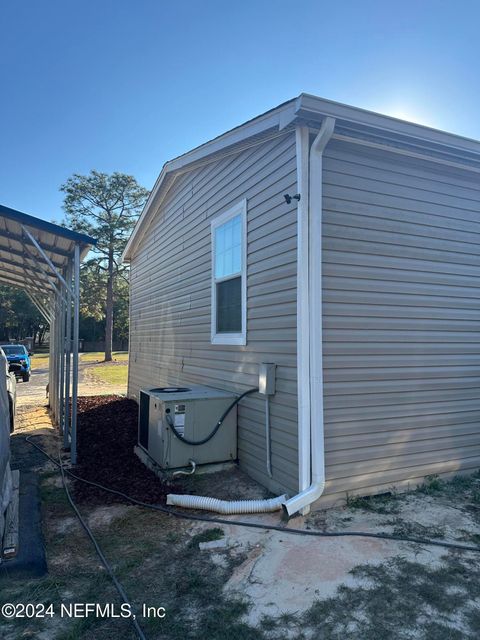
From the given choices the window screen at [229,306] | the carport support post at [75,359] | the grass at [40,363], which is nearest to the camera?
the window screen at [229,306]

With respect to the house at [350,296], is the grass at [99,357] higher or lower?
lower

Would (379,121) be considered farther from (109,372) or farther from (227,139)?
(109,372)

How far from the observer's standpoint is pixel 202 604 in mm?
2336

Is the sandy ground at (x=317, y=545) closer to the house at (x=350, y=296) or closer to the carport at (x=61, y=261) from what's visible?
the house at (x=350, y=296)

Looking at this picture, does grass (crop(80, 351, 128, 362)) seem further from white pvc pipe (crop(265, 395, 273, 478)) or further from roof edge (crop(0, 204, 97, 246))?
white pvc pipe (crop(265, 395, 273, 478))

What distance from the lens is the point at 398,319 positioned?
4059 mm

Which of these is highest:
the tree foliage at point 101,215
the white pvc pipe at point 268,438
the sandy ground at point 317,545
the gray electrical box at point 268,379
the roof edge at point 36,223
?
the tree foliage at point 101,215

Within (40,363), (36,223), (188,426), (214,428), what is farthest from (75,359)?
(40,363)

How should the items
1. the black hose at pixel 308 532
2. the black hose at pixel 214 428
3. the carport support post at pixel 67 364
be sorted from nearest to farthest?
the black hose at pixel 308 532, the black hose at pixel 214 428, the carport support post at pixel 67 364

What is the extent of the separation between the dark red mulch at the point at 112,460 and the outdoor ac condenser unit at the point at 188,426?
0.27m

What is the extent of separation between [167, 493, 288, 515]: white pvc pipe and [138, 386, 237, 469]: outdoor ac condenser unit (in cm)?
66

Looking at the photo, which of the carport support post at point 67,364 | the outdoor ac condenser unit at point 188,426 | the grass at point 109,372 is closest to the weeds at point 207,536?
the outdoor ac condenser unit at point 188,426

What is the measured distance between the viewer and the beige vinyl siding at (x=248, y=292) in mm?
3785

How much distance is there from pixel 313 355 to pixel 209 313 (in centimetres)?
235
